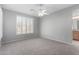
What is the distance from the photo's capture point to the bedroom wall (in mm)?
4016

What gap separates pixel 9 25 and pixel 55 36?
3.41 metres

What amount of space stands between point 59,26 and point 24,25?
116 inches

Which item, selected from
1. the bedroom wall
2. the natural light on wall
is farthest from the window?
the bedroom wall

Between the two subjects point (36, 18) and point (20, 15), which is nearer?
point (20, 15)

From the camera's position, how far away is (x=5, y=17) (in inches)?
171

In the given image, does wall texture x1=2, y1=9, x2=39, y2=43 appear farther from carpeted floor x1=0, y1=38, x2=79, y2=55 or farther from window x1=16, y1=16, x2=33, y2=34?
carpeted floor x1=0, y1=38, x2=79, y2=55

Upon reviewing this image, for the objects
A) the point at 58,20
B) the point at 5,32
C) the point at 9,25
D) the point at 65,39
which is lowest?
the point at 65,39

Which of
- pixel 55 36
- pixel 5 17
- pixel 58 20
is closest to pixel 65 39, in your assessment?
pixel 55 36

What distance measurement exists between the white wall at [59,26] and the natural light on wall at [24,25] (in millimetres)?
1258

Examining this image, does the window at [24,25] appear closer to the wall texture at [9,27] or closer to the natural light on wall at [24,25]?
the natural light on wall at [24,25]

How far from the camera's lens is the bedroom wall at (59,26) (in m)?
4.02

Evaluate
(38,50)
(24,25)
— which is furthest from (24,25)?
(38,50)

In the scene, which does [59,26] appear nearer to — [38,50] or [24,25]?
[38,50]
